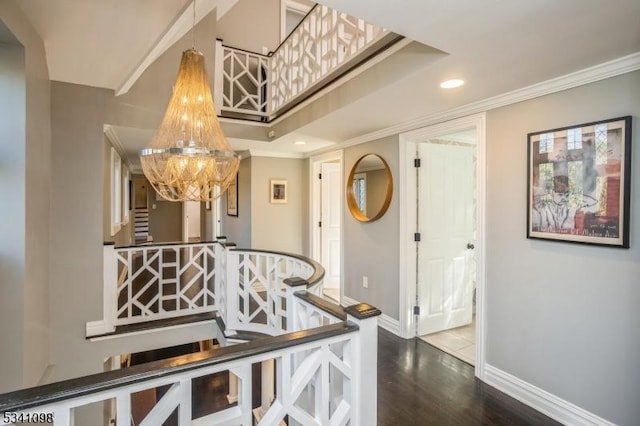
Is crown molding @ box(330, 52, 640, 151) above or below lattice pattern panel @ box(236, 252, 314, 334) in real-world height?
above

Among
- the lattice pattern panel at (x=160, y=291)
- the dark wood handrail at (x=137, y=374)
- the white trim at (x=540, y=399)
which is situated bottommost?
the white trim at (x=540, y=399)

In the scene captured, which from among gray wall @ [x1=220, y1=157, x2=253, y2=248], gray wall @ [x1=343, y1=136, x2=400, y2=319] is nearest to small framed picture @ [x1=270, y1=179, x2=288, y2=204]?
gray wall @ [x1=220, y1=157, x2=253, y2=248]

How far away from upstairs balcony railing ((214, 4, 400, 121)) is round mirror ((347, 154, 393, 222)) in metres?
1.11

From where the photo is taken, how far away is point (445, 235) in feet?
11.8

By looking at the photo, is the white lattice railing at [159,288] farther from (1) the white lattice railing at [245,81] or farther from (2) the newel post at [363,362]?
(2) the newel post at [363,362]

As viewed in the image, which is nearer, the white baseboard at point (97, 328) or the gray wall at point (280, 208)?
the white baseboard at point (97, 328)

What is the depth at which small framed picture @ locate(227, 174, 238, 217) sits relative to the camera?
19.4 feet

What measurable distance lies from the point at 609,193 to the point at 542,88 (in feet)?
2.66

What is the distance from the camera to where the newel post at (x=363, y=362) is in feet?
4.55

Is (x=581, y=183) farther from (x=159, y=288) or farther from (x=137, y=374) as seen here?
(x=159, y=288)

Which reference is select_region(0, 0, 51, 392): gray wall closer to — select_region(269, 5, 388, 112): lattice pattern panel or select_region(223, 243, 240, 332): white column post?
select_region(223, 243, 240, 332): white column post

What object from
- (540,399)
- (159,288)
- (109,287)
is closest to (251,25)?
(159,288)

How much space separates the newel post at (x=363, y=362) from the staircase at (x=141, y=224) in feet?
32.3

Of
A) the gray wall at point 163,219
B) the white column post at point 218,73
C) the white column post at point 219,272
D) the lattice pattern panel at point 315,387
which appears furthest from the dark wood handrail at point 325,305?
the gray wall at point 163,219
